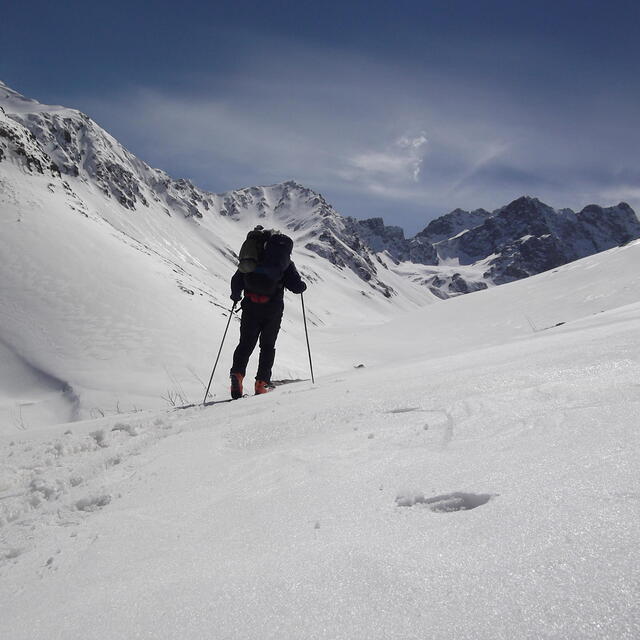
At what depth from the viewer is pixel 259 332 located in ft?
22.3

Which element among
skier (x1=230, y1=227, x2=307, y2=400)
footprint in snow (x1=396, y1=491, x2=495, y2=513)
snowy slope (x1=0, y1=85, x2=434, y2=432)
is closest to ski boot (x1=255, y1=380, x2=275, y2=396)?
skier (x1=230, y1=227, x2=307, y2=400)

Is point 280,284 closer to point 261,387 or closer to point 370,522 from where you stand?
point 261,387

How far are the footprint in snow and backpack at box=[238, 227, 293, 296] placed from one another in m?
5.01

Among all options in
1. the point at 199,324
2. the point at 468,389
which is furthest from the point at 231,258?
the point at 468,389

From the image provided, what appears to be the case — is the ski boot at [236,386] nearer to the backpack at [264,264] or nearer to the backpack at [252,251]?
the backpack at [264,264]

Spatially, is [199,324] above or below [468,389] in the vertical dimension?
above

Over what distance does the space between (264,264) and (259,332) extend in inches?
40.9

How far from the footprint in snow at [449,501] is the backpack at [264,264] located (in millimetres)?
5014

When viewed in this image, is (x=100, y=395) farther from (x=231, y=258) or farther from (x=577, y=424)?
(x=231, y=258)

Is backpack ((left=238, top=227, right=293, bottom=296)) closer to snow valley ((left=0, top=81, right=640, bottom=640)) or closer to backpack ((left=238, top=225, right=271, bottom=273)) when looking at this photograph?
backpack ((left=238, top=225, right=271, bottom=273))

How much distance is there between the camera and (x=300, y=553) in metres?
1.57

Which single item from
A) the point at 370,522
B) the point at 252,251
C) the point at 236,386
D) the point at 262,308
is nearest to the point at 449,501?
the point at 370,522

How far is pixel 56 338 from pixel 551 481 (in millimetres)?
11190

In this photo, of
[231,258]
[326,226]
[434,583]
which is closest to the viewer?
[434,583]
